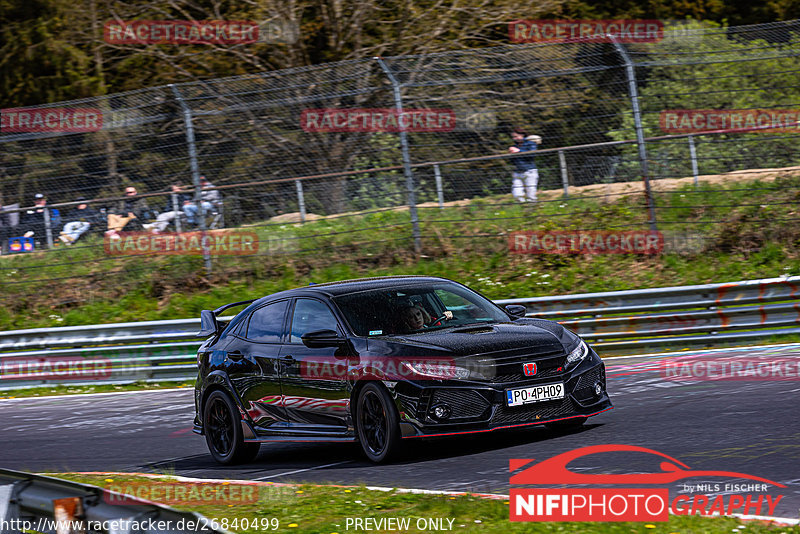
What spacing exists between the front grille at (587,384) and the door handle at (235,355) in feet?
9.72

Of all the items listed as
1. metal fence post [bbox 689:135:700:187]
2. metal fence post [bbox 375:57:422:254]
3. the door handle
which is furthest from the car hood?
metal fence post [bbox 375:57:422:254]

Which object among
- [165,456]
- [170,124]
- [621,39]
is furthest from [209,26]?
[165,456]

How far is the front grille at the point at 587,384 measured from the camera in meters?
8.49

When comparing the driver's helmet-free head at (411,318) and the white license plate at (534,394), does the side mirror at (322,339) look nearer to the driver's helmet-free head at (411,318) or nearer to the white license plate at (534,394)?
the driver's helmet-free head at (411,318)

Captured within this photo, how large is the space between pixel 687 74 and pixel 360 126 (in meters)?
5.34

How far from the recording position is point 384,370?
823cm

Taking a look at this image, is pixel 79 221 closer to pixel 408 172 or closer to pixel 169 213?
pixel 169 213

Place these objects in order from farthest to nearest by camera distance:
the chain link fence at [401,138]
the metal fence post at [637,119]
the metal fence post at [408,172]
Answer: the metal fence post at [408,172] < the chain link fence at [401,138] < the metal fence post at [637,119]

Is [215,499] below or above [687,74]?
below

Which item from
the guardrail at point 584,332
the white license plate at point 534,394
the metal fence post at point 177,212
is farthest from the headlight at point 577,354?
the metal fence post at point 177,212

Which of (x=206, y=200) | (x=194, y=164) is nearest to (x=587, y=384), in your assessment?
(x=206, y=200)

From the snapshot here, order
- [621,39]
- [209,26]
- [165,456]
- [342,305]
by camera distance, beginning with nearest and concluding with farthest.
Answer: [342,305] → [165,456] → [621,39] → [209,26]

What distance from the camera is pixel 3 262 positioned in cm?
1938

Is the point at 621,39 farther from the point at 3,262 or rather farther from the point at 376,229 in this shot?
the point at 3,262
